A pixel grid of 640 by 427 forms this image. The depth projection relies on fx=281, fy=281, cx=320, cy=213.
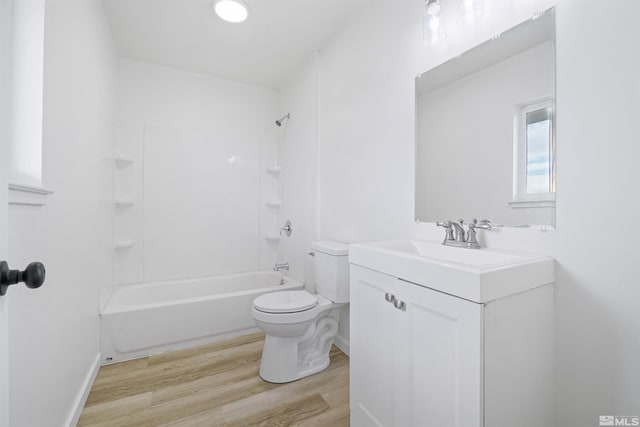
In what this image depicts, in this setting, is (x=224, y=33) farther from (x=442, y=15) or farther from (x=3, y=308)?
(x=3, y=308)

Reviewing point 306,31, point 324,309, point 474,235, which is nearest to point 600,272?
point 474,235

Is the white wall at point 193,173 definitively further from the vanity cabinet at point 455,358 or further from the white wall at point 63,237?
the vanity cabinet at point 455,358

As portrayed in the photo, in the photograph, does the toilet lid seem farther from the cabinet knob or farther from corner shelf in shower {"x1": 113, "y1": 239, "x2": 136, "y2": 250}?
corner shelf in shower {"x1": 113, "y1": 239, "x2": 136, "y2": 250}

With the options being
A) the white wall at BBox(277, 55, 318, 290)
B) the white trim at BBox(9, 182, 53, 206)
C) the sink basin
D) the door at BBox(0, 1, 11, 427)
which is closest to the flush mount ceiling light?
the white wall at BBox(277, 55, 318, 290)

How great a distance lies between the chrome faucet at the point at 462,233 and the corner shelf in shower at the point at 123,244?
8.80 feet

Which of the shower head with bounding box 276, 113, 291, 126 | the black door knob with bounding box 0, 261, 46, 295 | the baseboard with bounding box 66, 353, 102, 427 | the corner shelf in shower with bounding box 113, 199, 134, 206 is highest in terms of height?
the shower head with bounding box 276, 113, 291, 126

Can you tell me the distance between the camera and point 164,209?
111 inches

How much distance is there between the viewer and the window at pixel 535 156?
1066 mm

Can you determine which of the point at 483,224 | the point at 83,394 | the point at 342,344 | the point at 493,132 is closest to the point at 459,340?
the point at 483,224

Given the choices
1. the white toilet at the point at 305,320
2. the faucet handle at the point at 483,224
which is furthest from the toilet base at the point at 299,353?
the faucet handle at the point at 483,224

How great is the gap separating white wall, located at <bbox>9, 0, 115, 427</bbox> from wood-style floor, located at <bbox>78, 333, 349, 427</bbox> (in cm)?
21

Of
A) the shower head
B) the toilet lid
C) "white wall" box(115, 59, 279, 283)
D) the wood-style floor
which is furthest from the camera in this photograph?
the shower head

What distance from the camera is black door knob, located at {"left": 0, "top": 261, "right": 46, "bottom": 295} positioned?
1.66 ft

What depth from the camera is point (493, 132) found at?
4.21ft
